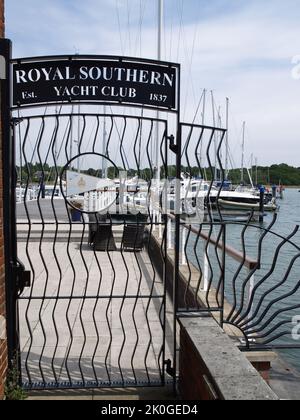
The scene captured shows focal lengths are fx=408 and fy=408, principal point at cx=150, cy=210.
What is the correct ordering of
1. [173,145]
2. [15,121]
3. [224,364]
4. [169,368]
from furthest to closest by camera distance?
[169,368], [173,145], [15,121], [224,364]

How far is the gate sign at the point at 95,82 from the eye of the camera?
3.23 m

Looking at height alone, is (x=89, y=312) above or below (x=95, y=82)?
below

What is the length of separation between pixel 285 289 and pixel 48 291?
609 cm

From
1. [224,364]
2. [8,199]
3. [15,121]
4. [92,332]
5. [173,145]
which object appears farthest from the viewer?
[92,332]

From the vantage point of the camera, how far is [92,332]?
16.3ft

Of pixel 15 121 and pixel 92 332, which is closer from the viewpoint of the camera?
pixel 15 121

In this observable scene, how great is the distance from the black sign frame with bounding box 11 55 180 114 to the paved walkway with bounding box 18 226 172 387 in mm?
1283

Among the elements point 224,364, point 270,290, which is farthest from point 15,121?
point 270,290

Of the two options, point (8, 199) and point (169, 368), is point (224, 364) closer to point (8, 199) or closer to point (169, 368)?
point (169, 368)

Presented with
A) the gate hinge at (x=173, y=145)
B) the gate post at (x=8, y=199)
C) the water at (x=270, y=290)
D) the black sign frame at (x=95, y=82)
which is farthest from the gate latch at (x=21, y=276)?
the water at (x=270, y=290)

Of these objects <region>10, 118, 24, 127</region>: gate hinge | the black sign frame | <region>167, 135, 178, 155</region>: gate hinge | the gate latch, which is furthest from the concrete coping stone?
<region>10, 118, 24, 127</region>: gate hinge

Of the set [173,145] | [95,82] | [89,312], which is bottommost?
[89,312]
